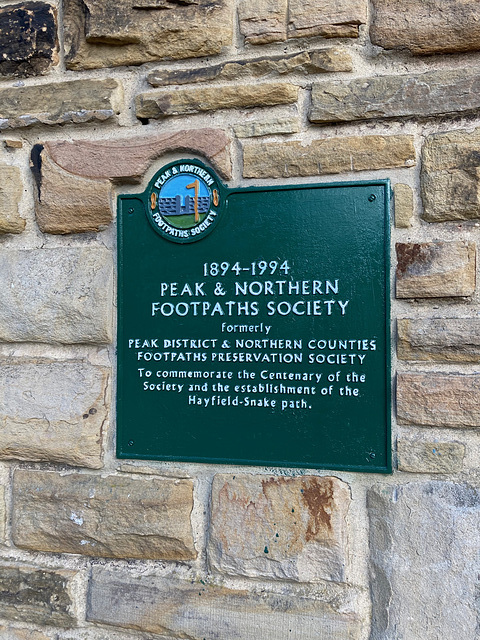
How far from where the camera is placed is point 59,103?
196 cm

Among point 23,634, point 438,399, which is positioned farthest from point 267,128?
point 23,634

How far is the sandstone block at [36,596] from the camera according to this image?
6.11 ft

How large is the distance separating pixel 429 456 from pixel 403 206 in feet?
2.31

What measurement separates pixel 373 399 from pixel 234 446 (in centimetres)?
43

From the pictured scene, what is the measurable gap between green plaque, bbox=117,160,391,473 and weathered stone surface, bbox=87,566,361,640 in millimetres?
378

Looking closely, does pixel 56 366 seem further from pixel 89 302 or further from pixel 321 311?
pixel 321 311

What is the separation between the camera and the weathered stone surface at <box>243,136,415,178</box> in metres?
1.73

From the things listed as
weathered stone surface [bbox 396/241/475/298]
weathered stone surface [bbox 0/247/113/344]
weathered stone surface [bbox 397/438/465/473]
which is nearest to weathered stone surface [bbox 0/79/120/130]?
weathered stone surface [bbox 0/247/113/344]

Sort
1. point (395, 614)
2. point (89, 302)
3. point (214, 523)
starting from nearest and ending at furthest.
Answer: point (395, 614)
point (214, 523)
point (89, 302)

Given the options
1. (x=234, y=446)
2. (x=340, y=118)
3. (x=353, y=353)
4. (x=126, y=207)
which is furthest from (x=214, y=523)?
(x=340, y=118)

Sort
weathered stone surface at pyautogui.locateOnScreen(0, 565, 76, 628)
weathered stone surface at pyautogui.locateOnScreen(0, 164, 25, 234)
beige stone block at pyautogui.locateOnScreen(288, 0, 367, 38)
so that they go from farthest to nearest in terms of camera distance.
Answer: weathered stone surface at pyautogui.locateOnScreen(0, 164, 25, 234) → weathered stone surface at pyautogui.locateOnScreen(0, 565, 76, 628) → beige stone block at pyautogui.locateOnScreen(288, 0, 367, 38)

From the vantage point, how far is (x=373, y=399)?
1718mm

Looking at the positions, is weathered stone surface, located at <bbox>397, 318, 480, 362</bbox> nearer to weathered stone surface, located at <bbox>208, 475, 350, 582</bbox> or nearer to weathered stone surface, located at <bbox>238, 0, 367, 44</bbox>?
weathered stone surface, located at <bbox>208, 475, 350, 582</bbox>

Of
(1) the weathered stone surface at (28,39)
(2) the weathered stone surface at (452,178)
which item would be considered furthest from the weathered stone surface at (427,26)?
(1) the weathered stone surface at (28,39)
